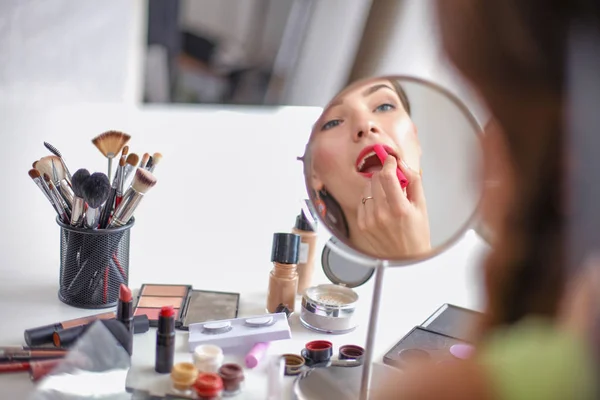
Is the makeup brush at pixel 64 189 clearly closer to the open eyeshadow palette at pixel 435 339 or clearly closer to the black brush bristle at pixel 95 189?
the black brush bristle at pixel 95 189

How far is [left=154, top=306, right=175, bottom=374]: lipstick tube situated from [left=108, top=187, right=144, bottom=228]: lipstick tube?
17cm

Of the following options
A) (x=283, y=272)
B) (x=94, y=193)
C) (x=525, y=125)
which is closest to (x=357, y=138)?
(x=283, y=272)

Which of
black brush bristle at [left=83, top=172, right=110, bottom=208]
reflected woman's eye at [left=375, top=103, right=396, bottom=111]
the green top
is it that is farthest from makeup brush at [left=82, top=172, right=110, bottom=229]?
the green top

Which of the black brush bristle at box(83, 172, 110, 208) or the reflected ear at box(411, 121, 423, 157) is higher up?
the reflected ear at box(411, 121, 423, 157)

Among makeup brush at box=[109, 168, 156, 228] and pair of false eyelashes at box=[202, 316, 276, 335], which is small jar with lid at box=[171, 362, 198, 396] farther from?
makeup brush at box=[109, 168, 156, 228]

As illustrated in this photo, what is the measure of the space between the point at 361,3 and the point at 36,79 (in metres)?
0.66

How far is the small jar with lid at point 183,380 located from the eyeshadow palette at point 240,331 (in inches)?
2.9

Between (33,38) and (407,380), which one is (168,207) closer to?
(33,38)

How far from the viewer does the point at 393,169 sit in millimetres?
770

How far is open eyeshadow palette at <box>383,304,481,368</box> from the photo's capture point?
2.43 feet

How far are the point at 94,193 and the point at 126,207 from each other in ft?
0.18

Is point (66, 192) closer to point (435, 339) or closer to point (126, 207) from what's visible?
point (126, 207)

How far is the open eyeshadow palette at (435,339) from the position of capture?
0.74 m

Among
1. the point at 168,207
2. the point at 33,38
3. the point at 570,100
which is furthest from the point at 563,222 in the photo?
the point at 33,38
